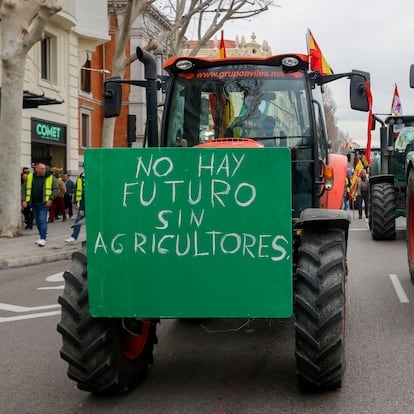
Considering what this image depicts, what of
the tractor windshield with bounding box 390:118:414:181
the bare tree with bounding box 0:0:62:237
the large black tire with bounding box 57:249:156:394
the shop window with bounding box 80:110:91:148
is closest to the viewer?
the large black tire with bounding box 57:249:156:394

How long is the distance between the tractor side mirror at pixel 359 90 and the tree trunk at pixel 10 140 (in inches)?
419

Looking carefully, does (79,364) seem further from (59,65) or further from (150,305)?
(59,65)

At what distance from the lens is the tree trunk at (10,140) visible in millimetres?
15273

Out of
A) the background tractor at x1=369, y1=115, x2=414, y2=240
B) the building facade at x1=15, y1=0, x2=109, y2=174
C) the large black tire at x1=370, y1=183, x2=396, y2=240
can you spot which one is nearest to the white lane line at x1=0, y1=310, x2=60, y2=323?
the background tractor at x1=369, y1=115, x2=414, y2=240

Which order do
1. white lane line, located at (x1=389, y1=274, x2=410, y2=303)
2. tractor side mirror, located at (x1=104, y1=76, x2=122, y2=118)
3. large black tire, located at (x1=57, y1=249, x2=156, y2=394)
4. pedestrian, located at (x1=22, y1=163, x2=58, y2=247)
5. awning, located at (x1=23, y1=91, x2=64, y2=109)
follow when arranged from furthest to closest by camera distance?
awning, located at (x1=23, y1=91, x2=64, y2=109)
pedestrian, located at (x1=22, y1=163, x2=58, y2=247)
white lane line, located at (x1=389, y1=274, x2=410, y2=303)
tractor side mirror, located at (x1=104, y1=76, x2=122, y2=118)
large black tire, located at (x1=57, y1=249, x2=156, y2=394)

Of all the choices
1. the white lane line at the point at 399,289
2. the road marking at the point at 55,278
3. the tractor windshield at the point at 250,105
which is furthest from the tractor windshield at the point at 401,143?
the tractor windshield at the point at 250,105

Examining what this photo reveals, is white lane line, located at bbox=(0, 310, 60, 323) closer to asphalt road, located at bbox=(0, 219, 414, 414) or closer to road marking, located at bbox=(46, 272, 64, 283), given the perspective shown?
asphalt road, located at bbox=(0, 219, 414, 414)

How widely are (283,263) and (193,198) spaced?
0.70 m

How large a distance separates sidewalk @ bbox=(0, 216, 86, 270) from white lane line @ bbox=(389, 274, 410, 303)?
5.91 meters

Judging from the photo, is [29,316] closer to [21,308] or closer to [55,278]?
[21,308]

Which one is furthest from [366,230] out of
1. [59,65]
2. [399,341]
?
[59,65]

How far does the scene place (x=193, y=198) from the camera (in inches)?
169

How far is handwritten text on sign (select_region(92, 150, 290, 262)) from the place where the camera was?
4.26m

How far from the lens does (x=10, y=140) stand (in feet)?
50.6
